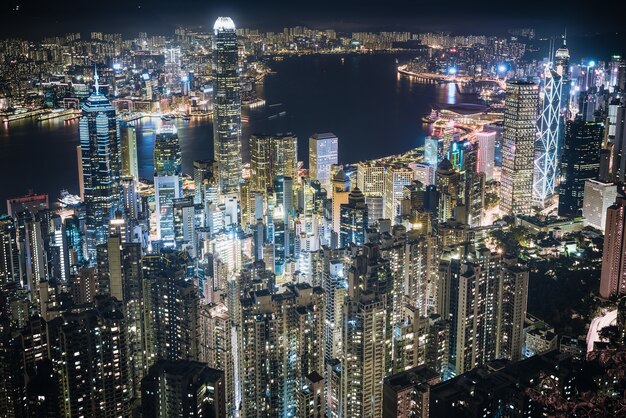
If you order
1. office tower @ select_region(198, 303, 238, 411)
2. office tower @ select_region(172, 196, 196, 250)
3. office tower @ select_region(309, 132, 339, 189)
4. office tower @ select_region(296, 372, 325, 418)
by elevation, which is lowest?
office tower @ select_region(296, 372, 325, 418)

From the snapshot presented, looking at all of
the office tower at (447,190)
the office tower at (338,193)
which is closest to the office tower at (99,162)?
the office tower at (338,193)

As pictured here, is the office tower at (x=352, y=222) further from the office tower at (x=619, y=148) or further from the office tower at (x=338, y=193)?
the office tower at (x=619, y=148)

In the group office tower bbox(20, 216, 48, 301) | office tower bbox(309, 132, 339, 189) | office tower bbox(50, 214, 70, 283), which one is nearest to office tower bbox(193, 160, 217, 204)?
office tower bbox(309, 132, 339, 189)

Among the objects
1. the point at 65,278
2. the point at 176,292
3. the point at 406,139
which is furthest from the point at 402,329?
the point at 406,139

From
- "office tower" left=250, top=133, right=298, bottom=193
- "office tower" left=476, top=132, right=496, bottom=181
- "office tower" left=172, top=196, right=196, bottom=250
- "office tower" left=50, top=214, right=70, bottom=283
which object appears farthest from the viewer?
"office tower" left=476, top=132, right=496, bottom=181

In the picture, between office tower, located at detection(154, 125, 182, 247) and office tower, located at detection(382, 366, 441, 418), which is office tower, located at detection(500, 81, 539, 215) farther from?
office tower, located at detection(382, 366, 441, 418)

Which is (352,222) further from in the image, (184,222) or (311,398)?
(311,398)
